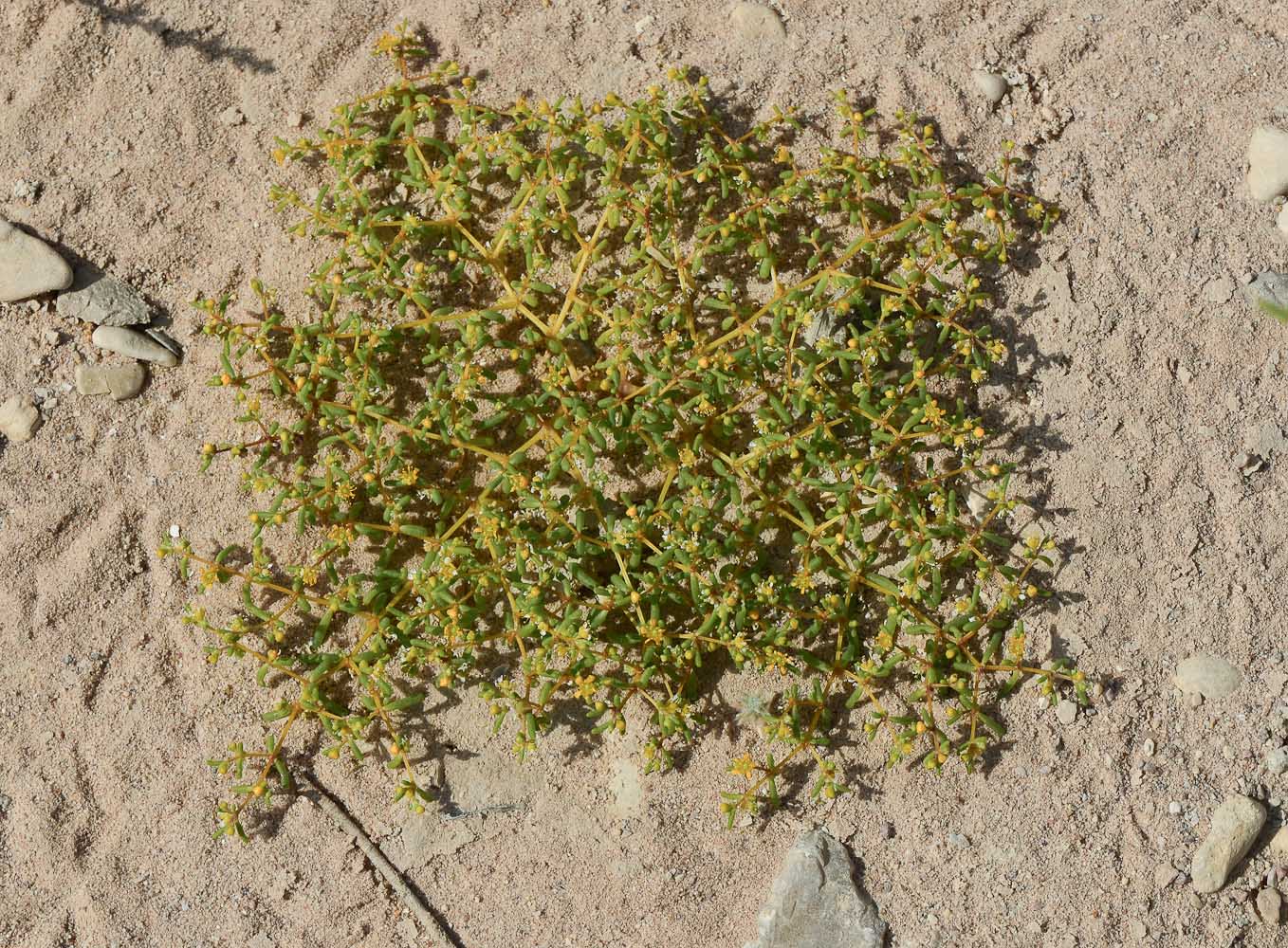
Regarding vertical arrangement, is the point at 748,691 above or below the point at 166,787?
above

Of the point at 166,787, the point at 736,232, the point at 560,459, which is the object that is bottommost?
the point at 166,787

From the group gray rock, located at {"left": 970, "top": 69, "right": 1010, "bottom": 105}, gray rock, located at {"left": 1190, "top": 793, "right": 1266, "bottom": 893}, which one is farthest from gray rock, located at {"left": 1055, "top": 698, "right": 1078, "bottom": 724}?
gray rock, located at {"left": 970, "top": 69, "right": 1010, "bottom": 105}

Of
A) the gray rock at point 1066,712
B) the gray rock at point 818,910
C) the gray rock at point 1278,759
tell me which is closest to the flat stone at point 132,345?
the gray rock at point 818,910

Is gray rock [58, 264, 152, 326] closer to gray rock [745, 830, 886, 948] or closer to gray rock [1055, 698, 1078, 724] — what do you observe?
gray rock [745, 830, 886, 948]

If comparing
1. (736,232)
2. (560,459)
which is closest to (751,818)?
(560,459)

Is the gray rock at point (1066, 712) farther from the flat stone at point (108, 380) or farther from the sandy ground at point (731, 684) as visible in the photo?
the flat stone at point (108, 380)

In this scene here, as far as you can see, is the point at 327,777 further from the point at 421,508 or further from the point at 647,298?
the point at 647,298

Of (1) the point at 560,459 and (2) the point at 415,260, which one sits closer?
(1) the point at 560,459

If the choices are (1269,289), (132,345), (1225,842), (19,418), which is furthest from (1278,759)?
(19,418)
